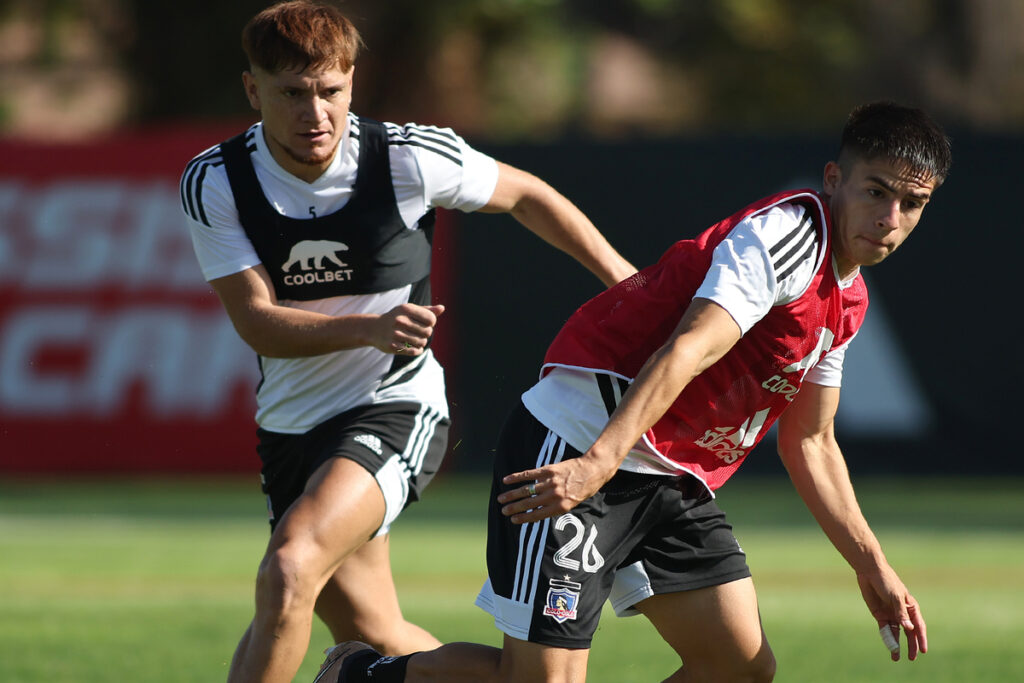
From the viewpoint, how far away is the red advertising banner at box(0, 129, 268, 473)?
14.9m

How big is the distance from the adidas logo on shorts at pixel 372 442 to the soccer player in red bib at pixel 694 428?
0.68 meters

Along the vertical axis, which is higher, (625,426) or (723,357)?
(723,357)

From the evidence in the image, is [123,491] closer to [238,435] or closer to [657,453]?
[238,435]

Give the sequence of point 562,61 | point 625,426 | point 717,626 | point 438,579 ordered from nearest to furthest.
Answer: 1. point 625,426
2. point 717,626
3. point 438,579
4. point 562,61

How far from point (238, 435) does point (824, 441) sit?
10615 millimetres

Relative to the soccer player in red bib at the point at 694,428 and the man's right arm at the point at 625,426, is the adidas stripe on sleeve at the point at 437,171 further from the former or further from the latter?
the man's right arm at the point at 625,426

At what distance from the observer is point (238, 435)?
14953 millimetres

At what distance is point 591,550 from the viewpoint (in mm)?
4500

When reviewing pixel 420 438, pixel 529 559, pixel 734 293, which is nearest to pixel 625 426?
pixel 734 293

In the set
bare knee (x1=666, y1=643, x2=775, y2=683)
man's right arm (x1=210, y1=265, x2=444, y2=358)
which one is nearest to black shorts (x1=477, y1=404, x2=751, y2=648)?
bare knee (x1=666, y1=643, x2=775, y2=683)

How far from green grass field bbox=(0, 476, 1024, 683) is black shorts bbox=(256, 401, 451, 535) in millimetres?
1535

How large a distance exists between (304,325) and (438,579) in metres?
5.20

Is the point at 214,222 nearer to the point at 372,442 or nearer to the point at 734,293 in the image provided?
the point at 372,442

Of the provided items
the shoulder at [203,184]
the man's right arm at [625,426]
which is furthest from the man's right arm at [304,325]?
the man's right arm at [625,426]
